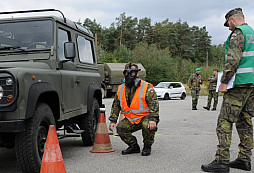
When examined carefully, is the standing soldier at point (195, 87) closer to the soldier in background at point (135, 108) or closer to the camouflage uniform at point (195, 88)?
the camouflage uniform at point (195, 88)

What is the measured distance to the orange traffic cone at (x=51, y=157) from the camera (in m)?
4.13

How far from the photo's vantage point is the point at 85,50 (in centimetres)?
719

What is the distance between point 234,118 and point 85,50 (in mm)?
3535

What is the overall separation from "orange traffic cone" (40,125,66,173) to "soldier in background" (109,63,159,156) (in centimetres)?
192

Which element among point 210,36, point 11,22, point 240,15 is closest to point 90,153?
point 11,22

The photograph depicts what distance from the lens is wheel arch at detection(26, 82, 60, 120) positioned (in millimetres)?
4240

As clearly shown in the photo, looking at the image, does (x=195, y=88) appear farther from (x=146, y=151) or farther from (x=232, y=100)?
(x=232, y=100)

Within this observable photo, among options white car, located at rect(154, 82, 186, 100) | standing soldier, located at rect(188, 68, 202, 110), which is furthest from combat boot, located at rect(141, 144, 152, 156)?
white car, located at rect(154, 82, 186, 100)

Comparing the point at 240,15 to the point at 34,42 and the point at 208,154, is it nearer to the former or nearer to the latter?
the point at 208,154

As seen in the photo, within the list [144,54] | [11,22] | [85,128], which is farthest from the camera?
[144,54]

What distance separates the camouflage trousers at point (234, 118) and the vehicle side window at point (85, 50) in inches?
119

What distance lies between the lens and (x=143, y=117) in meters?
6.15

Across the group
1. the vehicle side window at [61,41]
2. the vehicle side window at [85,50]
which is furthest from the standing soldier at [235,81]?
the vehicle side window at [85,50]

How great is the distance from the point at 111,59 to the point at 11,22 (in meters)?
52.5
